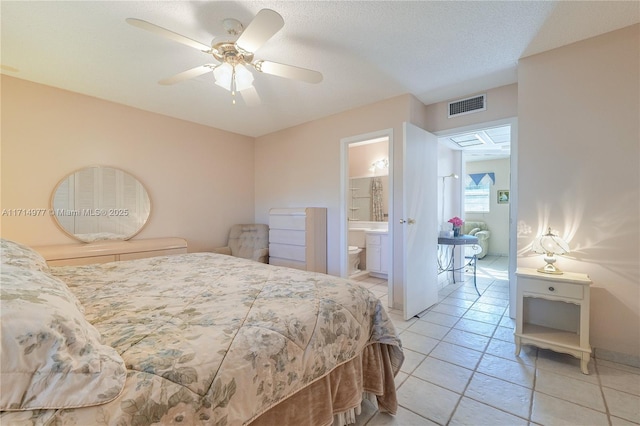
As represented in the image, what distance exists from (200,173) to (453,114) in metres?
3.48

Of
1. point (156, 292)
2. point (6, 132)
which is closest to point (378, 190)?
point (156, 292)

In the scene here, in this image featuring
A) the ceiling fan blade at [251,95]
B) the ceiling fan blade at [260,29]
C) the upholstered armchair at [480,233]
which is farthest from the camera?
the upholstered armchair at [480,233]

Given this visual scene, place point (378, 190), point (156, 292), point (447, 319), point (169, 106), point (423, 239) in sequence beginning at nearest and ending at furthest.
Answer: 1. point (156, 292)
2. point (447, 319)
3. point (423, 239)
4. point (169, 106)
5. point (378, 190)

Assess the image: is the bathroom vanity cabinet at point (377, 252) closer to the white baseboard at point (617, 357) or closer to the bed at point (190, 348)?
the white baseboard at point (617, 357)

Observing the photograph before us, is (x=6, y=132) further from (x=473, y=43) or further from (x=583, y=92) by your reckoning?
(x=583, y=92)

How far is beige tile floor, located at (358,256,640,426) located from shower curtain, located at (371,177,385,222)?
2297 mm

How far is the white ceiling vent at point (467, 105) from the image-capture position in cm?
291

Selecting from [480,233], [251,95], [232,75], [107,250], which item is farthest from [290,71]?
[480,233]

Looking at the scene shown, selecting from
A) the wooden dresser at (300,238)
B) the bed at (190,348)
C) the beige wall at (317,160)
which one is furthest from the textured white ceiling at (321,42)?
the bed at (190,348)

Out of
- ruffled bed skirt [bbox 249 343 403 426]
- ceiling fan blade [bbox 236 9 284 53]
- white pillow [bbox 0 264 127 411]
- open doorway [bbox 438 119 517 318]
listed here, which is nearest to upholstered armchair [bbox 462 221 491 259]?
open doorway [bbox 438 119 517 318]

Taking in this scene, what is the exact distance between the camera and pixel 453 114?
313 cm

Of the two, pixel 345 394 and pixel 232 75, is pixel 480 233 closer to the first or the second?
pixel 345 394

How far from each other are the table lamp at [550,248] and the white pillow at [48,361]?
264 cm

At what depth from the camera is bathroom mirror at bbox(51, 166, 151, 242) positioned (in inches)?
113
